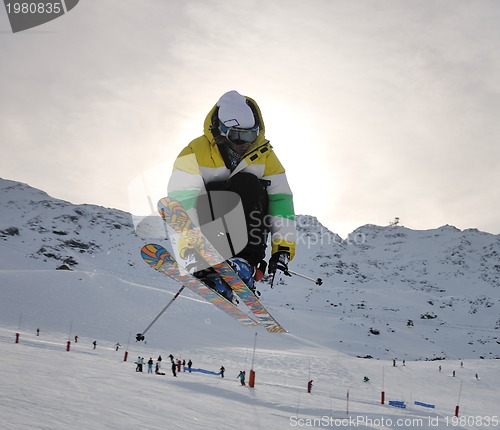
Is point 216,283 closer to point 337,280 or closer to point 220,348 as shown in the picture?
point 220,348

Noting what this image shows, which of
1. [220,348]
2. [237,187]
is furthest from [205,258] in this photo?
[220,348]

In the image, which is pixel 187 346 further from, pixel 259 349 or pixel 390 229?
pixel 390 229

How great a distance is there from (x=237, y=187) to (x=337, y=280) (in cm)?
11032

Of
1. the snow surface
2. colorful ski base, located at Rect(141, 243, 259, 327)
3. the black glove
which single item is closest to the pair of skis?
colorful ski base, located at Rect(141, 243, 259, 327)

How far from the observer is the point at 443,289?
113m

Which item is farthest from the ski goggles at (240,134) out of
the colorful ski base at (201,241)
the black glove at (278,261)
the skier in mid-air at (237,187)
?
the black glove at (278,261)

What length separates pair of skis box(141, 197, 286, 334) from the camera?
432 cm

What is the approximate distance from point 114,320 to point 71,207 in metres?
113

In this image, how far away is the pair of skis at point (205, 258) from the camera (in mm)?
4324

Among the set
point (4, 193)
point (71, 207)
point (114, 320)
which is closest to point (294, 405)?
point (114, 320)

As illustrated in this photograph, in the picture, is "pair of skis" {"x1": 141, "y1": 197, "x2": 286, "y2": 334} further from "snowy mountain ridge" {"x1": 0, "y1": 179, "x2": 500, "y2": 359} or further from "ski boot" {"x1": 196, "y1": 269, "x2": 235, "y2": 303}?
"snowy mountain ridge" {"x1": 0, "y1": 179, "x2": 500, "y2": 359}

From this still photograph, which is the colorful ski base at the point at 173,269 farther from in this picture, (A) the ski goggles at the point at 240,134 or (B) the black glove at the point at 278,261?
(A) the ski goggles at the point at 240,134

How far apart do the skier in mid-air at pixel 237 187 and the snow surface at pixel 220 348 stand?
1029mm

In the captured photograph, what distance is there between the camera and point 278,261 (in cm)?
465
